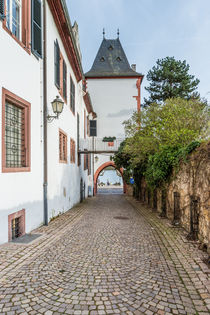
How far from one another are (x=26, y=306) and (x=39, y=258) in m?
1.74

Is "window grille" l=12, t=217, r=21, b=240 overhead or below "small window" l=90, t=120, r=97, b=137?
below

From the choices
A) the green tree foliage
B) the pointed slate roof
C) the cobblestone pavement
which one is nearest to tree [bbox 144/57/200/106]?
the pointed slate roof

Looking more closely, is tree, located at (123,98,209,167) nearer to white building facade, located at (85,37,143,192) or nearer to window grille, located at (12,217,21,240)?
window grille, located at (12,217,21,240)

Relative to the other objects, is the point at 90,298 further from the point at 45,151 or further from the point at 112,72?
the point at 112,72

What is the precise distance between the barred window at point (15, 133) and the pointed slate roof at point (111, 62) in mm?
22665

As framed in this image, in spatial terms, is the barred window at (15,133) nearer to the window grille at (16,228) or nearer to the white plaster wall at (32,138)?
the white plaster wall at (32,138)

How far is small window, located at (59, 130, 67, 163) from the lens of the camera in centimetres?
1109

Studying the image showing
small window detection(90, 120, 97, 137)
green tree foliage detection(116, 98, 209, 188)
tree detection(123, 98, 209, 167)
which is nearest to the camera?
green tree foliage detection(116, 98, 209, 188)

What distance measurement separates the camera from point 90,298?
132 inches

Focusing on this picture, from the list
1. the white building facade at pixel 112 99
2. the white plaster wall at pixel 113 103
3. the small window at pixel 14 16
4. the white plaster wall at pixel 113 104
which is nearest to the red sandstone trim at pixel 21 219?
the small window at pixel 14 16

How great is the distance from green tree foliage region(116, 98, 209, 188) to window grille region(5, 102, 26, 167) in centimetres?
480

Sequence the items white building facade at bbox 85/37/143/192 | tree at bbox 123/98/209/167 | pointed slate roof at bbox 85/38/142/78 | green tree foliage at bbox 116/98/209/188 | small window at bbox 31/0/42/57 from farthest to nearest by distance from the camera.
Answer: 1. pointed slate roof at bbox 85/38/142/78
2. white building facade at bbox 85/37/143/192
3. tree at bbox 123/98/209/167
4. green tree foliage at bbox 116/98/209/188
5. small window at bbox 31/0/42/57

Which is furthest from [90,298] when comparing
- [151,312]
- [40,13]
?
[40,13]

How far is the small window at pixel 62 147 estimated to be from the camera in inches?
437
